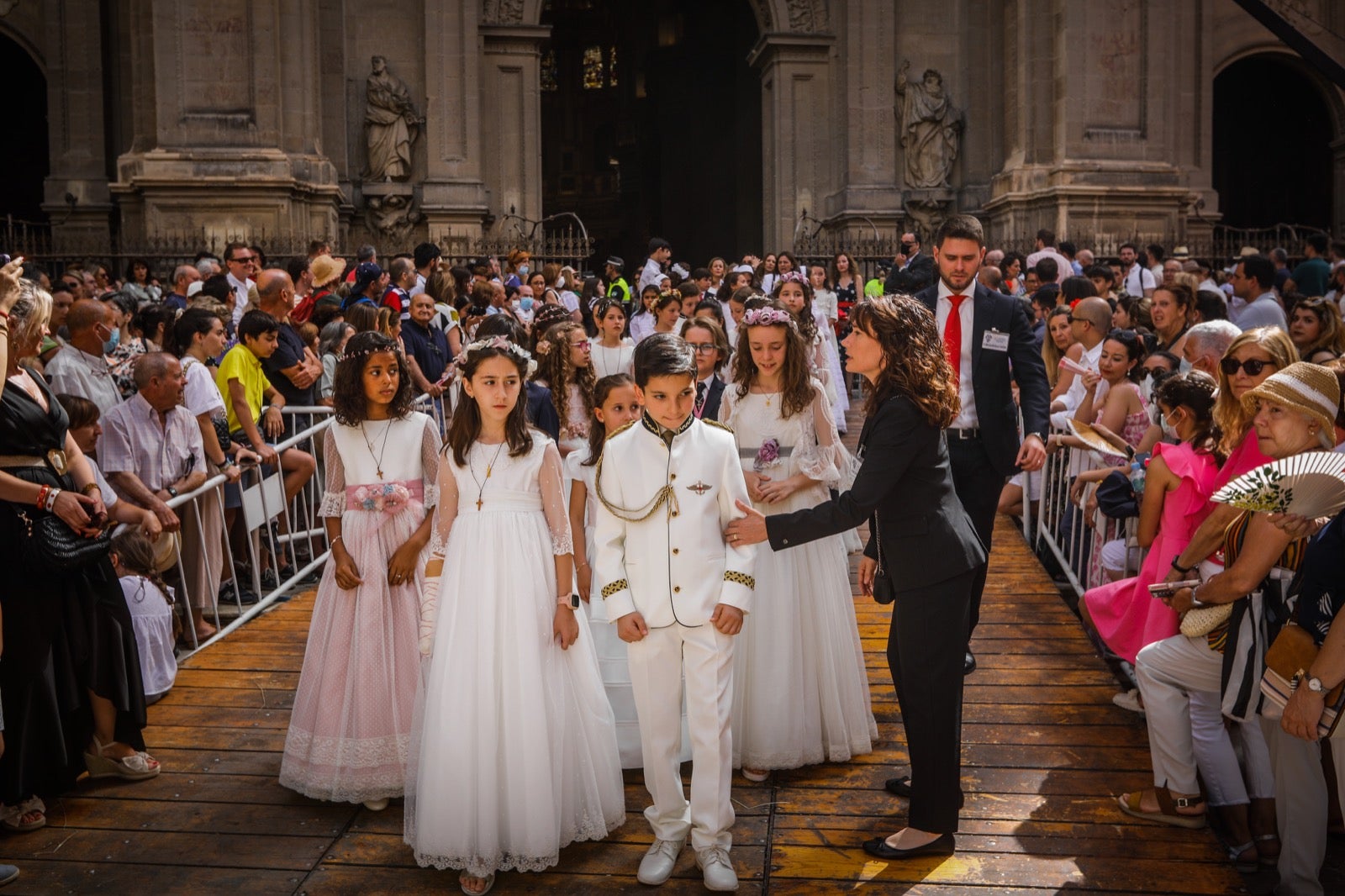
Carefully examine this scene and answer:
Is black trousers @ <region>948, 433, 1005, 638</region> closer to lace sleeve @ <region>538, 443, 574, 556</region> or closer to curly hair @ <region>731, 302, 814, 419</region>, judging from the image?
curly hair @ <region>731, 302, 814, 419</region>

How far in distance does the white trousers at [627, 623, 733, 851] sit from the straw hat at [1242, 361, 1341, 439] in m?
1.99

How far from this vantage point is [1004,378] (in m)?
5.92

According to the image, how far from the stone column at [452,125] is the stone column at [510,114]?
648mm

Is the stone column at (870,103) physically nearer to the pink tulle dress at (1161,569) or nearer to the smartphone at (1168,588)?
the pink tulle dress at (1161,569)

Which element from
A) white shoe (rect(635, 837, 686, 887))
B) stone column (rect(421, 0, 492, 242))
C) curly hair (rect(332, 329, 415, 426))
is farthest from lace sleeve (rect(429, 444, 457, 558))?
stone column (rect(421, 0, 492, 242))

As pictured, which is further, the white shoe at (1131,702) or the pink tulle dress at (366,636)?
the white shoe at (1131,702)

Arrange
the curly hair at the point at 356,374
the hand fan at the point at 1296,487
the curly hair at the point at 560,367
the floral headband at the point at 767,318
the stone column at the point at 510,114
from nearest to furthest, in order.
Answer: the hand fan at the point at 1296,487
the curly hair at the point at 356,374
the floral headband at the point at 767,318
the curly hair at the point at 560,367
the stone column at the point at 510,114

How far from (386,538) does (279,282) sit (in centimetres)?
401

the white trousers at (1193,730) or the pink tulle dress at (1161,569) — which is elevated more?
the pink tulle dress at (1161,569)

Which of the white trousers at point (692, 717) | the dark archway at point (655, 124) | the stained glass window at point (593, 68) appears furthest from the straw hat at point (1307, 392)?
the stained glass window at point (593, 68)

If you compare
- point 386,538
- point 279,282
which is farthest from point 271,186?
point 386,538

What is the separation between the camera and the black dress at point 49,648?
4.99 metres

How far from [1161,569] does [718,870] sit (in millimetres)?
2281

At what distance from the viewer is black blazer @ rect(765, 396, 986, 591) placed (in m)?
4.53
